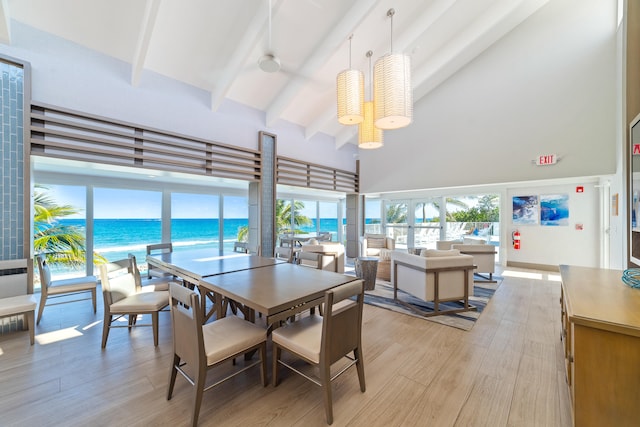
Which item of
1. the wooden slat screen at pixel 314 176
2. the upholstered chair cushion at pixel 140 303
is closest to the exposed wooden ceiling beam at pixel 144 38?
the wooden slat screen at pixel 314 176

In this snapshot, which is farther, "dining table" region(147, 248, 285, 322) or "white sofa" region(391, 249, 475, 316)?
"white sofa" region(391, 249, 475, 316)

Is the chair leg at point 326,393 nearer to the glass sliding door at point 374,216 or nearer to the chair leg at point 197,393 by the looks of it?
the chair leg at point 197,393

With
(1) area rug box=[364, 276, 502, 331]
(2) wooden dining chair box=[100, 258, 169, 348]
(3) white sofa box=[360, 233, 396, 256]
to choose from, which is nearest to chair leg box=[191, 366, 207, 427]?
(2) wooden dining chair box=[100, 258, 169, 348]

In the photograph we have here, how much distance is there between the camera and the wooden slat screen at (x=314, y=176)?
5668 mm

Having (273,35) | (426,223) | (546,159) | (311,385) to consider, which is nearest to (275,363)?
(311,385)

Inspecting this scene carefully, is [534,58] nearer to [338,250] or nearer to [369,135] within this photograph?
[369,135]

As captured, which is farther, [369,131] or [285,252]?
[285,252]

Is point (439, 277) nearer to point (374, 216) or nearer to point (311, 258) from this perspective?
point (311, 258)

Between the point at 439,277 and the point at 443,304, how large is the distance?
31.0 inches

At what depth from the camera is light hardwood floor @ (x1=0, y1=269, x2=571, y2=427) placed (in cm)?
166

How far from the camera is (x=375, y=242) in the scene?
21.9 ft

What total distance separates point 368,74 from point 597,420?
17.9 ft

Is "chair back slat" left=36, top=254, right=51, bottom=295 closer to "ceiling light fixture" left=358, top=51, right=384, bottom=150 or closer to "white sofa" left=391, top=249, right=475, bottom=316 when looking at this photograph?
"ceiling light fixture" left=358, top=51, right=384, bottom=150

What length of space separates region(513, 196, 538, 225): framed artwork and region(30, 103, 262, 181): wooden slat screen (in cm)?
674
